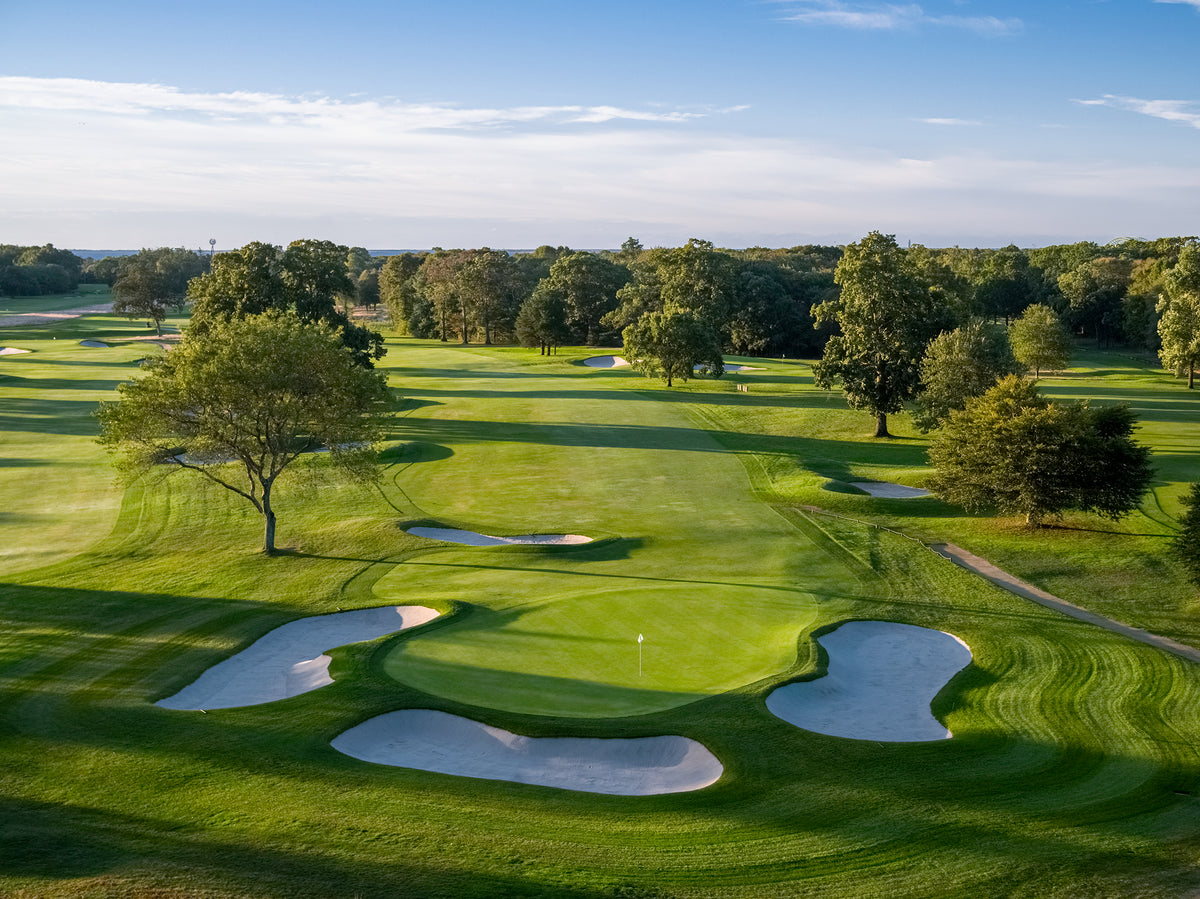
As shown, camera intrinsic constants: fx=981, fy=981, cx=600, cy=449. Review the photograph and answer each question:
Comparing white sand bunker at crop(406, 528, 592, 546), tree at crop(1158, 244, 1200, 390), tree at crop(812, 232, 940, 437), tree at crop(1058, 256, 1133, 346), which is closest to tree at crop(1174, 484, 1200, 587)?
white sand bunker at crop(406, 528, 592, 546)

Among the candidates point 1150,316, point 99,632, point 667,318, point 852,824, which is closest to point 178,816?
point 852,824

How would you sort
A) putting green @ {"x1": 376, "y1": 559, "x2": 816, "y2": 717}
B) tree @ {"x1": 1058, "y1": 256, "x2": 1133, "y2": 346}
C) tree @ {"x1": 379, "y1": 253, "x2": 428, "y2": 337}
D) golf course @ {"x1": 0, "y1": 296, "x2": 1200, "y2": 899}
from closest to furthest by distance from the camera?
golf course @ {"x1": 0, "y1": 296, "x2": 1200, "y2": 899}
putting green @ {"x1": 376, "y1": 559, "x2": 816, "y2": 717}
tree @ {"x1": 1058, "y1": 256, "x2": 1133, "y2": 346}
tree @ {"x1": 379, "y1": 253, "x2": 428, "y2": 337}

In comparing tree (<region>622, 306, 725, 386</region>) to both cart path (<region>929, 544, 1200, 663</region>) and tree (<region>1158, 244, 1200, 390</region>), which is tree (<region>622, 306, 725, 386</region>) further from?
cart path (<region>929, 544, 1200, 663</region>)

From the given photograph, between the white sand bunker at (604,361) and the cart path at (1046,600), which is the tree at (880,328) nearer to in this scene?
the cart path at (1046,600)

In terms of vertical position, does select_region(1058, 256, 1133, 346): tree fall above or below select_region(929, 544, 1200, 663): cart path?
above

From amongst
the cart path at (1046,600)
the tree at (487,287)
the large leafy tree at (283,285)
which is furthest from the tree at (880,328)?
the tree at (487,287)

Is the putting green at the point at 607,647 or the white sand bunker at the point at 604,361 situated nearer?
the putting green at the point at 607,647

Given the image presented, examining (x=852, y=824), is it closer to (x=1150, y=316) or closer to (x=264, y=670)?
(x=264, y=670)
